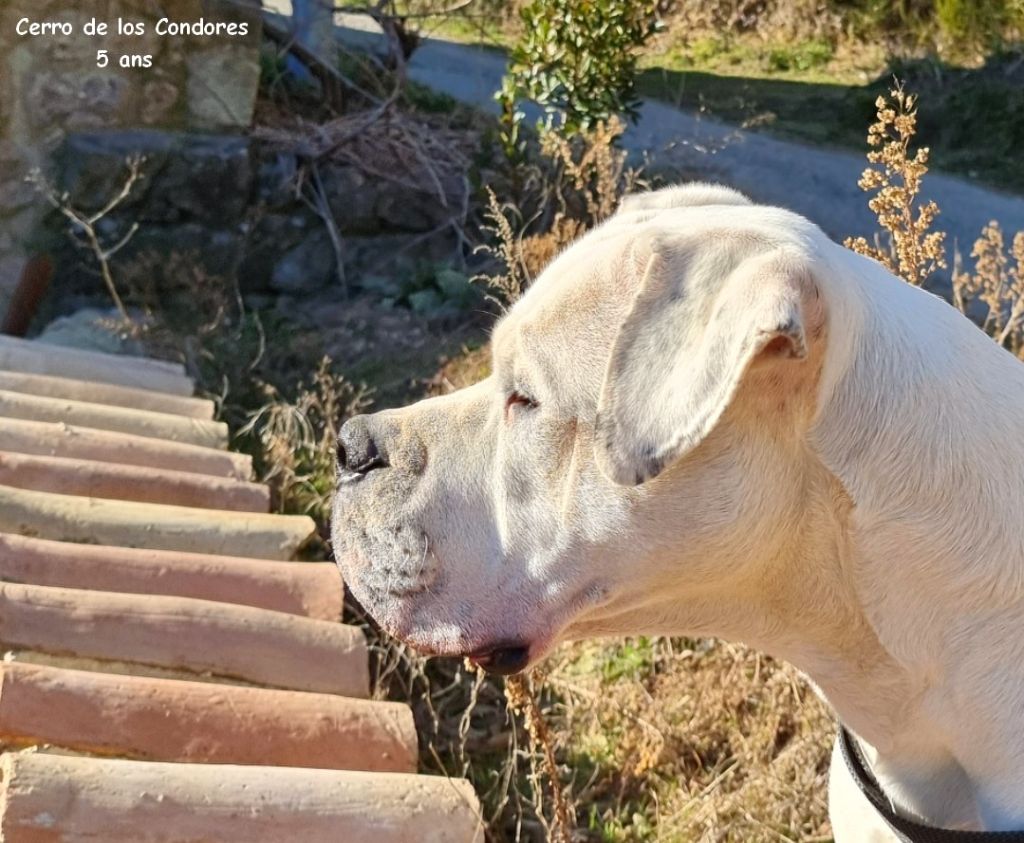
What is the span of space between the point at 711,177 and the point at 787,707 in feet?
17.4

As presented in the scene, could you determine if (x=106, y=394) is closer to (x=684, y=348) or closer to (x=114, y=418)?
(x=114, y=418)

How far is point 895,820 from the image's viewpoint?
206 cm

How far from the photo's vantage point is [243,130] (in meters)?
7.31

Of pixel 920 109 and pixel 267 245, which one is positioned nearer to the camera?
pixel 267 245

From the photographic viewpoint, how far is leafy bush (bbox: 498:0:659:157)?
281 inches

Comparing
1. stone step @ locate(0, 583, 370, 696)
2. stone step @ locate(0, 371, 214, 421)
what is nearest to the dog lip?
stone step @ locate(0, 583, 370, 696)

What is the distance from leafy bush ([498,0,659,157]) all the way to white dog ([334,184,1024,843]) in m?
5.21

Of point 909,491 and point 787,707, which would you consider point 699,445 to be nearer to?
point 909,491

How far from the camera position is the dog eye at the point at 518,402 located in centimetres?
206

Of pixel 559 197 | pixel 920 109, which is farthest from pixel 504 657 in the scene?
pixel 920 109

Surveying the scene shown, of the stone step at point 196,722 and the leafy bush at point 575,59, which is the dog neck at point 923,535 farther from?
the leafy bush at point 575,59

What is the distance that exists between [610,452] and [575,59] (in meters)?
5.78

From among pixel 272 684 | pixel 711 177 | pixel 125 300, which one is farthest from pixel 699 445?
pixel 711 177

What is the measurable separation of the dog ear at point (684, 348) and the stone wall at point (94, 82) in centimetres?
573
